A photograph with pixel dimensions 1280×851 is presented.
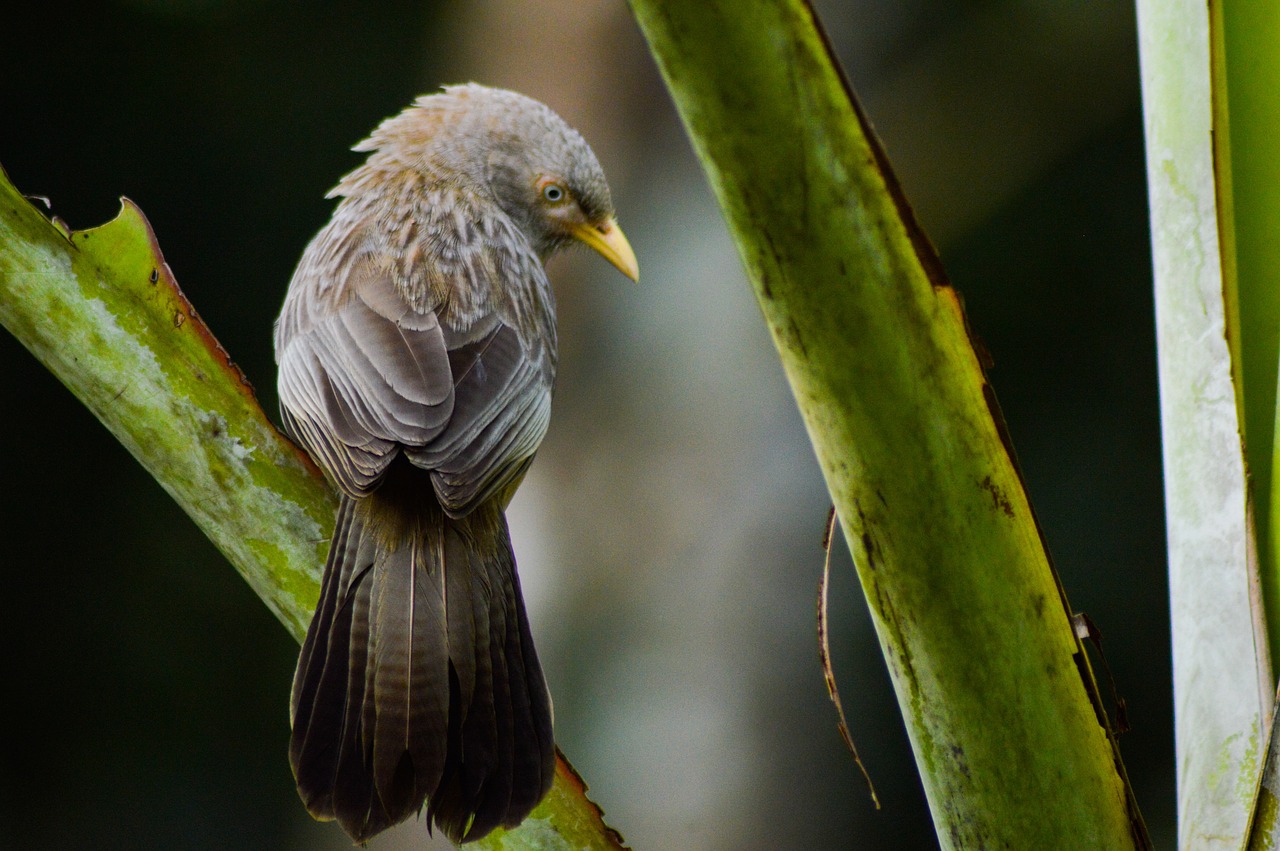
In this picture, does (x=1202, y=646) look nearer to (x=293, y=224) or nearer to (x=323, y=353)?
(x=323, y=353)

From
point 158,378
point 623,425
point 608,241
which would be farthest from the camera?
point 623,425

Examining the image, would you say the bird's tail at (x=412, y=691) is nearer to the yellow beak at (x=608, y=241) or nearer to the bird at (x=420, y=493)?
the bird at (x=420, y=493)

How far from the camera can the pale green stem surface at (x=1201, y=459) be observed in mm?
1649

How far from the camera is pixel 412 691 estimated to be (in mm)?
2240

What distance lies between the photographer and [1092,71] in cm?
644

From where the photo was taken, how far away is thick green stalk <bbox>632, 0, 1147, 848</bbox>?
4.25 feet

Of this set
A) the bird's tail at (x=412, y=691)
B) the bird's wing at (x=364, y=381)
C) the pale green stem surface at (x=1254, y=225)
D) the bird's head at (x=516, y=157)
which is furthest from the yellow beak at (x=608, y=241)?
the pale green stem surface at (x=1254, y=225)

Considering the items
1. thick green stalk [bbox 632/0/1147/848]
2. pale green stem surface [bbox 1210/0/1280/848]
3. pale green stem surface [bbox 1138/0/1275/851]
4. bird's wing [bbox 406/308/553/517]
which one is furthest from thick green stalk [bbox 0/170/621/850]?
pale green stem surface [bbox 1210/0/1280/848]

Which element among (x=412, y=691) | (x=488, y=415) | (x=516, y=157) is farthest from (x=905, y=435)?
(x=516, y=157)

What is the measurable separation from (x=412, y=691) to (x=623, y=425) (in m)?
3.71

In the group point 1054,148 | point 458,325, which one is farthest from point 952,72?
point 458,325

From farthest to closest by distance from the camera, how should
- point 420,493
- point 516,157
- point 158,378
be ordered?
point 516,157, point 420,493, point 158,378

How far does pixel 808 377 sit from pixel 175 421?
3.62ft

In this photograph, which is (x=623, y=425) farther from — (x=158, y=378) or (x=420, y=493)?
(x=158, y=378)
